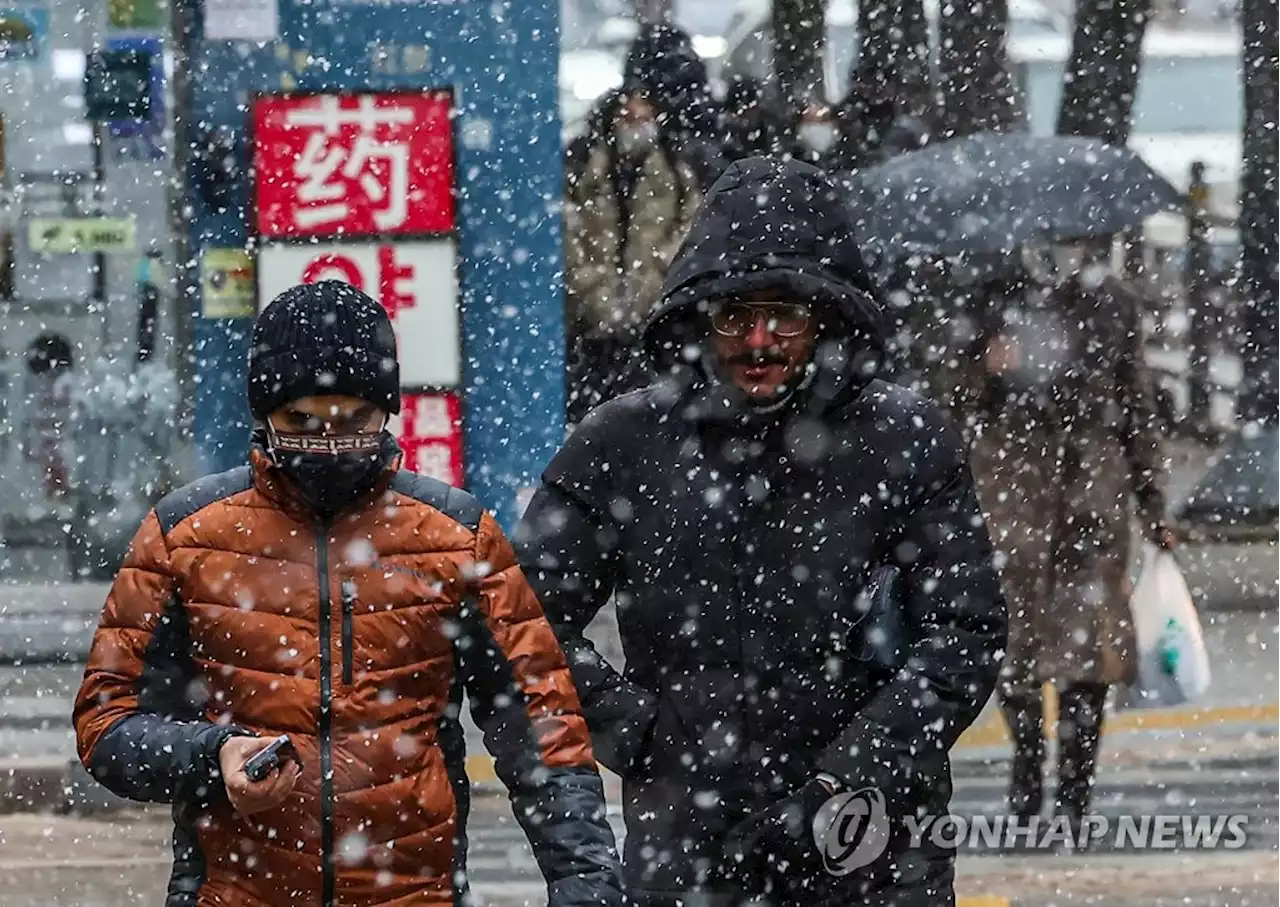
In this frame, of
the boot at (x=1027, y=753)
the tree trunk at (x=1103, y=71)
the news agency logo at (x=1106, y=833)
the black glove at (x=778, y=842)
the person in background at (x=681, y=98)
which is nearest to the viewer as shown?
the black glove at (x=778, y=842)

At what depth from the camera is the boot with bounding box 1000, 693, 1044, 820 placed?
8.24 metres

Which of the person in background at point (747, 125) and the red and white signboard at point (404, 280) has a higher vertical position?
the person in background at point (747, 125)

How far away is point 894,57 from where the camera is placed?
12906 mm

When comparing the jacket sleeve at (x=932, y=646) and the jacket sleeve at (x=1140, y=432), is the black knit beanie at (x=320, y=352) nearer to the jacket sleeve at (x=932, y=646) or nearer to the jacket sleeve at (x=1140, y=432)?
the jacket sleeve at (x=932, y=646)

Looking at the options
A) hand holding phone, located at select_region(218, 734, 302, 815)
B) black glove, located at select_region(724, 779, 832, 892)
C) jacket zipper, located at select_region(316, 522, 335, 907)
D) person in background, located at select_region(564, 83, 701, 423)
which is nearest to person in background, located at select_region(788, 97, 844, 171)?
person in background, located at select_region(564, 83, 701, 423)

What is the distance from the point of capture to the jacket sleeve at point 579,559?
439 cm

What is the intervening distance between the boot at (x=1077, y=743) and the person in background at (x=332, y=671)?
4.28 meters

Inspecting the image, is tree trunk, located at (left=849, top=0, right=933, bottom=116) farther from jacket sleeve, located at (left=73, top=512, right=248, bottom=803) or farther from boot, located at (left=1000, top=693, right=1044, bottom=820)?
jacket sleeve, located at (left=73, top=512, right=248, bottom=803)

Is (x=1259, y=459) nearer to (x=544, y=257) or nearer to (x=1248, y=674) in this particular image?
(x=1248, y=674)

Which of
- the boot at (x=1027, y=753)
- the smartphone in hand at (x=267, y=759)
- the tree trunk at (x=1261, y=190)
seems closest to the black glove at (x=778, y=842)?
the smartphone in hand at (x=267, y=759)

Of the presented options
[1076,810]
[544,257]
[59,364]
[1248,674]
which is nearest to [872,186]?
[544,257]

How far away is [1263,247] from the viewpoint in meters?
16.2

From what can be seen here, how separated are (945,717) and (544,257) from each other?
480 cm

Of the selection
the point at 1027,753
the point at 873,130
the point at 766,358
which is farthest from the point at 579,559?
the point at 873,130
